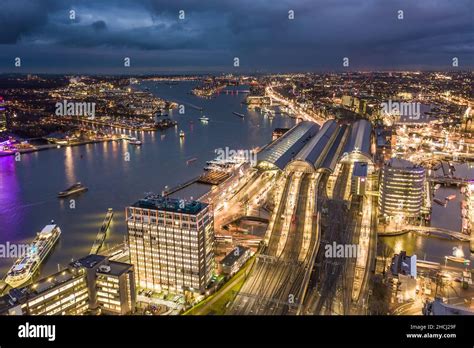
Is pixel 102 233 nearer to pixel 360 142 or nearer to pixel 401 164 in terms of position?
pixel 401 164

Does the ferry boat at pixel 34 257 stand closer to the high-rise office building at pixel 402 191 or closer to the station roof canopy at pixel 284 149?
the station roof canopy at pixel 284 149

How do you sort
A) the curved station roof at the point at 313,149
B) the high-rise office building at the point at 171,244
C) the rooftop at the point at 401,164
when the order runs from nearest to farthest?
the high-rise office building at the point at 171,244 < the rooftop at the point at 401,164 < the curved station roof at the point at 313,149

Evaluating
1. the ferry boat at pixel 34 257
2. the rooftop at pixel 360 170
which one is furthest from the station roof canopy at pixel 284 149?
the ferry boat at pixel 34 257

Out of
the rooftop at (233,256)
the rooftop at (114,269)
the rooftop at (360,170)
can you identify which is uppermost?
the rooftop at (360,170)

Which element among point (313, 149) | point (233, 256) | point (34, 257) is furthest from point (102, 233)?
point (313, 149)
